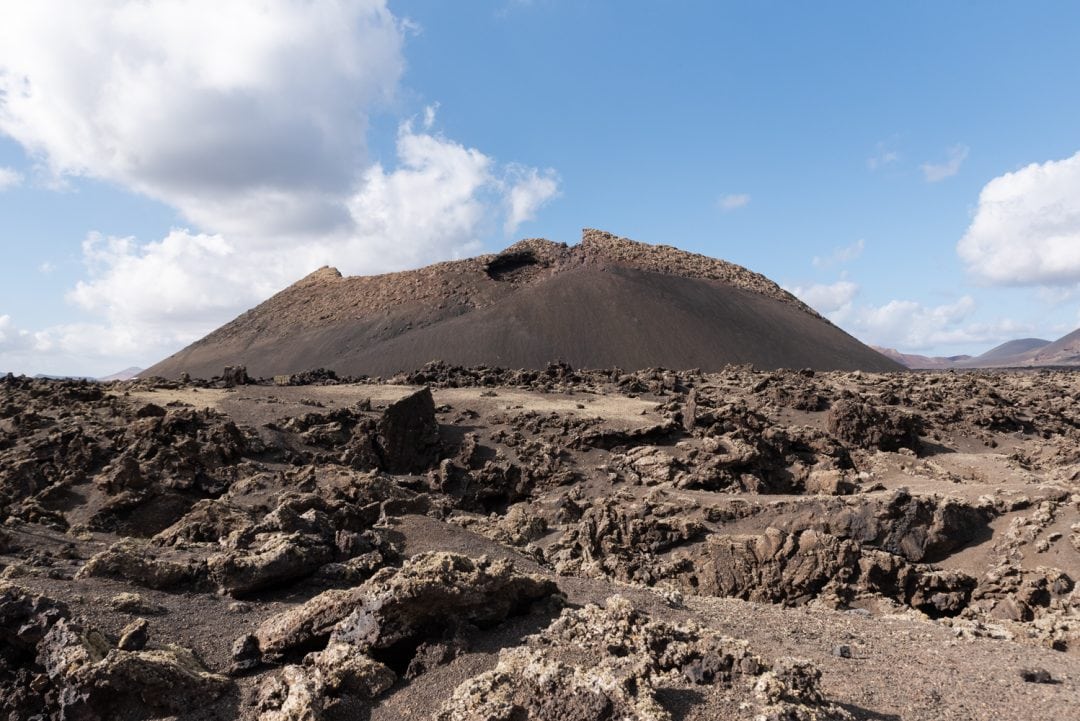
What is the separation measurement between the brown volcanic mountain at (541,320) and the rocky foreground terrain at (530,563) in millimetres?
21921

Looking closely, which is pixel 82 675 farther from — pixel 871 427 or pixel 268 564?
pixel 871 427

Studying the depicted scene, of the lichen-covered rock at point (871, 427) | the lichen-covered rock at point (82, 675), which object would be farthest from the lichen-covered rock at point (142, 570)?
the lichen-covered rock at point (871, 427)

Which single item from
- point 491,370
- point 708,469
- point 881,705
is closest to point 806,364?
point 491,370

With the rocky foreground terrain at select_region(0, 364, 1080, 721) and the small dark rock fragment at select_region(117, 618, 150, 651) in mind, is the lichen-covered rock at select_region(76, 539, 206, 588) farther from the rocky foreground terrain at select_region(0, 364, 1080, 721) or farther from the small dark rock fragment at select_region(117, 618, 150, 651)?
the small dark rock fragment at select_region(117, 618, 150, 651)

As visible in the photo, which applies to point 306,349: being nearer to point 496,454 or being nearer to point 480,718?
point 496,454

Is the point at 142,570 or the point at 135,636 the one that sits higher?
the point at 142,570

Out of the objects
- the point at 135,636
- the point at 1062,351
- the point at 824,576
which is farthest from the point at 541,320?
the point at 1062,351

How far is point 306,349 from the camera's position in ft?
152

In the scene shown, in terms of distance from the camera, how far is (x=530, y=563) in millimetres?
8625

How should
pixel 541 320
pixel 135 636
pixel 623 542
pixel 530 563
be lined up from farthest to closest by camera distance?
pixel 541 320, pixel 623 542, pixel 530 563, pixel 135 636

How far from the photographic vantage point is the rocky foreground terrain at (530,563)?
14.3 feet

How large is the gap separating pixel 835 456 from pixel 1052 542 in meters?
7.30

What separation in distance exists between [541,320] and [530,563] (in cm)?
3766

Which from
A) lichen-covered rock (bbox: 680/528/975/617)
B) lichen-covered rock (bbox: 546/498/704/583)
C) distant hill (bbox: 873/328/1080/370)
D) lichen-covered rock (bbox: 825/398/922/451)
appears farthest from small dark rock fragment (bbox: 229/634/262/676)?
distant hill (bbox: 873/328/1080/370)
